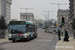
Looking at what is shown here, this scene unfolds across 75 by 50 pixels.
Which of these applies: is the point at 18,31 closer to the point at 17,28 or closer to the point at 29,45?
the point at 17,28

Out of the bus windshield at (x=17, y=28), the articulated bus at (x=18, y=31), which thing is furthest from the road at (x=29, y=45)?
the bus windshield at (x=17, y=28)

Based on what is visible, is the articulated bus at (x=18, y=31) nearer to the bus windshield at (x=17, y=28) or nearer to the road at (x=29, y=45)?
the bus windshield at (x=17, y=28)

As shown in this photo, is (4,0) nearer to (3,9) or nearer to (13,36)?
(3,9)

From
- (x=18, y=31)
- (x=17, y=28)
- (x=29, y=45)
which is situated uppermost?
(x=17, y=28)

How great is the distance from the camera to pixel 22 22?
2195 cm

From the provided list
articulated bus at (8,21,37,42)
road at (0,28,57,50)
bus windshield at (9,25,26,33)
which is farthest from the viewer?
bus windshield at (9,25,26,33)

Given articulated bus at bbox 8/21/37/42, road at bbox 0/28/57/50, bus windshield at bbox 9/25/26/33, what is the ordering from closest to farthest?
road at bbox 0/28/57/50, articulated bus at bbox 8/21/37/42, bus windshield at bbox 9/25/26/33

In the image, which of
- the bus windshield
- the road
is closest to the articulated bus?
the bus windshield

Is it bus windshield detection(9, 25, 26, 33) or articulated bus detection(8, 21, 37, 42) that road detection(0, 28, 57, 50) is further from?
bus windshield detection(9, 25, 26, 33)

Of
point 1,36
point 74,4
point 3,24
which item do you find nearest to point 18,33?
point 1,36

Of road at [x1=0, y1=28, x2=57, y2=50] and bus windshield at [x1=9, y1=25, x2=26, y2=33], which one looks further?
bus windshield at [x1=9, y1=25, x2=26, y2=33]

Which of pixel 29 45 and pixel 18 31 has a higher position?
pixel 18 31

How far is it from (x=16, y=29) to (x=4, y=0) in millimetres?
134366

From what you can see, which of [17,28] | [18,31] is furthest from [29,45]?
[17,28]
